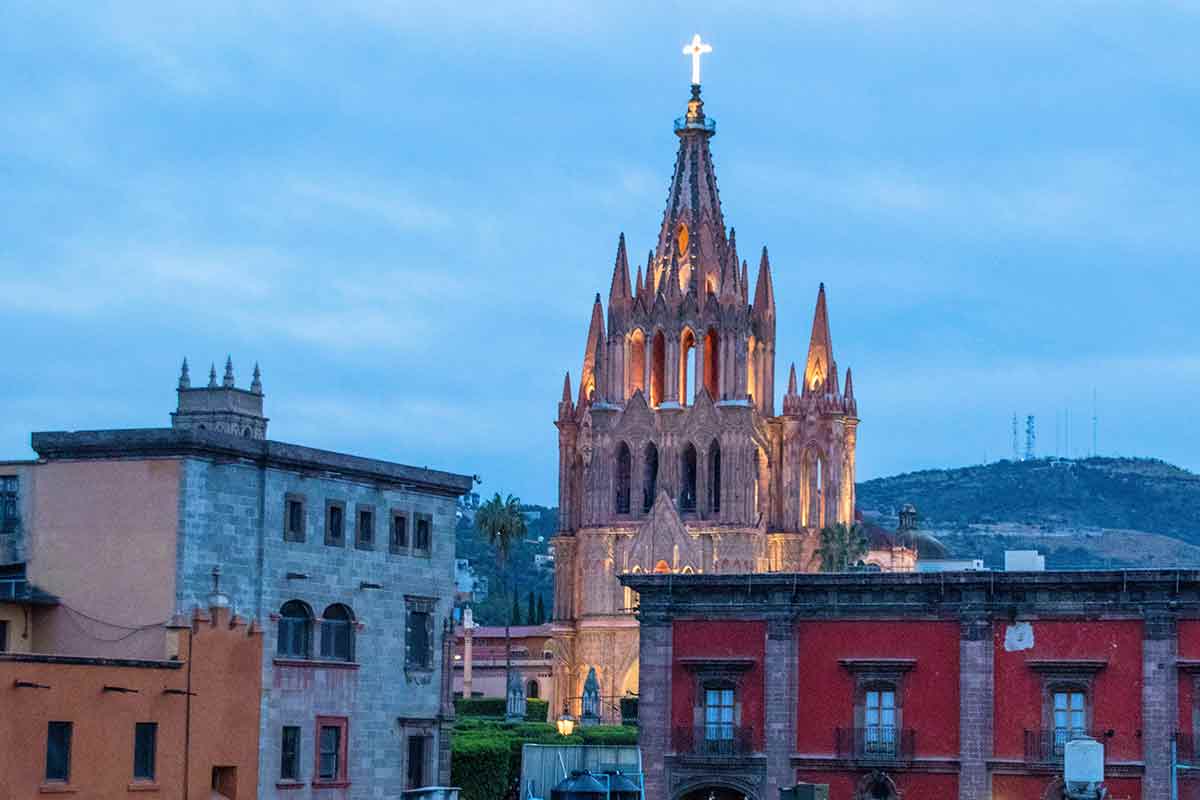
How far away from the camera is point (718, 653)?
2808 inches

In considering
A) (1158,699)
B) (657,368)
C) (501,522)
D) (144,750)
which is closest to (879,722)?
(1158,699)

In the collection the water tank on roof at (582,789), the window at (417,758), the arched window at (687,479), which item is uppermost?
the arched window at (687,479)

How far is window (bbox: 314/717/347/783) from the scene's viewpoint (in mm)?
61906

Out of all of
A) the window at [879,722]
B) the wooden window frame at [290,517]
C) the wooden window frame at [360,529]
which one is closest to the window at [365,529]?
the wooden window frame at [360,529]

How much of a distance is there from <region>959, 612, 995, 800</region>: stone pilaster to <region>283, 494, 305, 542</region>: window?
18429 millimetres

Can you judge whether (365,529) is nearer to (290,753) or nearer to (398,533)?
(398,533)

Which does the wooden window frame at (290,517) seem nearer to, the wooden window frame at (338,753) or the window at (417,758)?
the wooden window frame at (338,753)

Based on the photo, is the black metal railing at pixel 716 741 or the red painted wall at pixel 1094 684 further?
the black metal railing at pixel 716 741

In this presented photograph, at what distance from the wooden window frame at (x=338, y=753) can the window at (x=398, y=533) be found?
16.3ft

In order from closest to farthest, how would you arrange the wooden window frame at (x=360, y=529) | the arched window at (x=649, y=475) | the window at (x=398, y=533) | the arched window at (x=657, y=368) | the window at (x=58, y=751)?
1. the window at (x=58, y=751)
2. the wooden window frame at (x=360, y=529)
3. the window at (x=398, y=533)
4. the arched window at (x=649, y=475)
5. the arched window at (x=657, y=368)

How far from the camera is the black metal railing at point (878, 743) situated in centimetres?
6900

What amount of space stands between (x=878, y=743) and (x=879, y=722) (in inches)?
22.2

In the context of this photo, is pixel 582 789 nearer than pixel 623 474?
Yes

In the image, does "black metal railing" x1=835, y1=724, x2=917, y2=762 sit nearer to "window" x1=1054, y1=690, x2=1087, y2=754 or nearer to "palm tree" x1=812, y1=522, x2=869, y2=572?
"window" x1=1054, y1=690, x2=1087, y2=754
